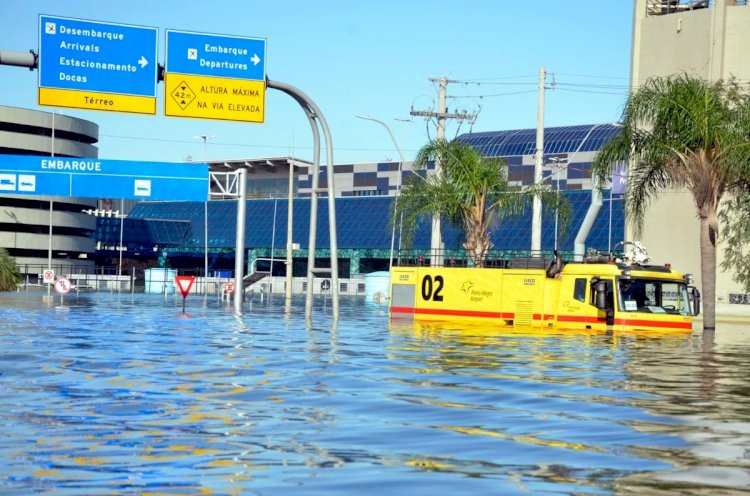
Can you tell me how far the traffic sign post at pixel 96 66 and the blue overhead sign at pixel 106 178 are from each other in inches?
353

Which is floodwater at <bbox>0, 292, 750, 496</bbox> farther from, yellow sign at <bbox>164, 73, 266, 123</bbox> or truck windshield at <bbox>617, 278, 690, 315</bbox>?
yellow sign at <bbox>164, 73, 266, 123</bbox>

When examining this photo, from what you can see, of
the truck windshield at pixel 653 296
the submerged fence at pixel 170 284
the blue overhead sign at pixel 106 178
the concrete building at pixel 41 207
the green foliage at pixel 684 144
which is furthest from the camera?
the concrete building at pixel 41 207

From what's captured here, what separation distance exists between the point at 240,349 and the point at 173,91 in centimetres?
1552

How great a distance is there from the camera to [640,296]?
3072 centimetres

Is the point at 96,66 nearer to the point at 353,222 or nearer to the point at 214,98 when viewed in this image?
the point at 214,98

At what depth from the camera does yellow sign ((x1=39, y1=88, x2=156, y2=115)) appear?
33500mm

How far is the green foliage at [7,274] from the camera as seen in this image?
227 feet

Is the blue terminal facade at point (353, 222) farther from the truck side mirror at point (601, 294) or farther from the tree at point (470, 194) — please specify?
the truck side mirror at point (601, 294)

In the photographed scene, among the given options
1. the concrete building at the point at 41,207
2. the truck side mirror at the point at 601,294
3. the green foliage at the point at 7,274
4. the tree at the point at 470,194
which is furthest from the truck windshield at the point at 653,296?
the concrete building at the point at 41,207

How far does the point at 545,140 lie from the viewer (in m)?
121

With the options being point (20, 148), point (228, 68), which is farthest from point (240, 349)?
point (20, 148)

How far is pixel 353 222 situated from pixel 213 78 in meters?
80.8

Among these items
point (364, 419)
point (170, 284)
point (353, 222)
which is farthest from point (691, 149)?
point (353, 222)

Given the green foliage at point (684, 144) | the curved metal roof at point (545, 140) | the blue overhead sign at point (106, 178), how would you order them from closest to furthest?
the green foliage at point (684, 144), the blue overhead sign at point (106, 178), the curved metal roof at point (545, 140)
